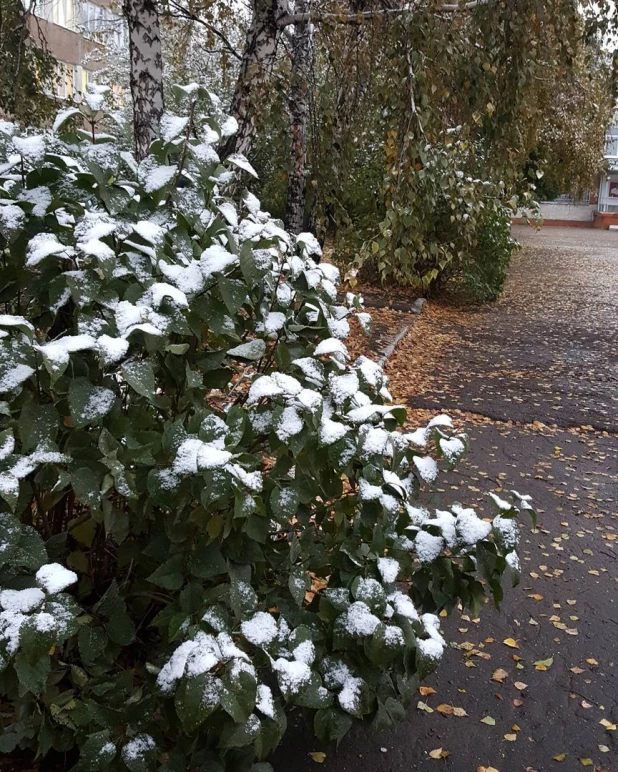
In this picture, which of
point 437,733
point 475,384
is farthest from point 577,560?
point 475,384

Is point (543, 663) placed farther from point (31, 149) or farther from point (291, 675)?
point (31, 149)

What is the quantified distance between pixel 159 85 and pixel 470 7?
2.31m

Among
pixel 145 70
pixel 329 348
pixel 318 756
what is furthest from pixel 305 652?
pixel 145 70

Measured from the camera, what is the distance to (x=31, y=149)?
70.2 inches

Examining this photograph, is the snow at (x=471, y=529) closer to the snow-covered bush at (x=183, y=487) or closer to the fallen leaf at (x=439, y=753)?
the snow-covered bush at (x=183, y=487)

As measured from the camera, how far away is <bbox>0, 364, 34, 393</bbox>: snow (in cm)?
148

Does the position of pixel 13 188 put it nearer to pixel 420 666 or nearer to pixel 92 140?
pixel 92 140

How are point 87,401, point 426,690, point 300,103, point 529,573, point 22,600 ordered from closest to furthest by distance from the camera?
1. point 22,600
2. point 87,401
3. point 426,690
4. point 529,573
5. point 300,103

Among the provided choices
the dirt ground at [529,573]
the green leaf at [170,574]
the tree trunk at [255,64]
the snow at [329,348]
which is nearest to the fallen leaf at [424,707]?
the dirt ground at [529,573]

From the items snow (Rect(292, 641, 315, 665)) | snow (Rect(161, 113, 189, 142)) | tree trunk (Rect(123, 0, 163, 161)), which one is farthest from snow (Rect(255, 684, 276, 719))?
tree trunk (Rect(123, 0, 163, 161))

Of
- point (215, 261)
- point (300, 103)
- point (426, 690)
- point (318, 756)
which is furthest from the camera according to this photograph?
point (300, 103)

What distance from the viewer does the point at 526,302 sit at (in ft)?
44.5

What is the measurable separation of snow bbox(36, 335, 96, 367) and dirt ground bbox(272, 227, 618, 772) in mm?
1656

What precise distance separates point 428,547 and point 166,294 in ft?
3.40
